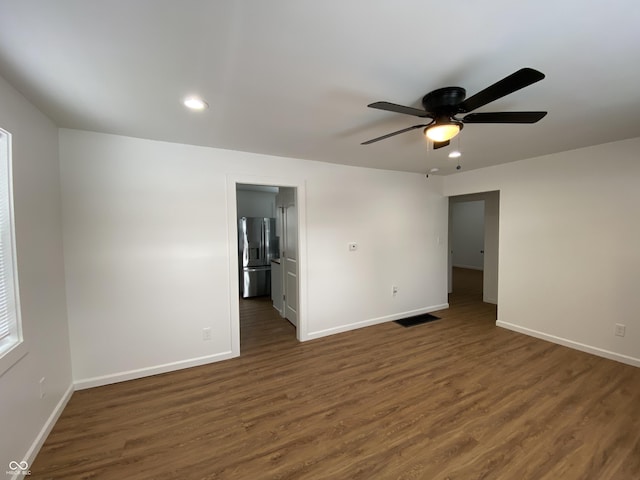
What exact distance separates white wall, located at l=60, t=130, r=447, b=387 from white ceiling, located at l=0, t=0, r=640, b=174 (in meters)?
0.50

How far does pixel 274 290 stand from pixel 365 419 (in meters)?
3.26

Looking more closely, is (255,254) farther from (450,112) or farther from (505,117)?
(505,117)

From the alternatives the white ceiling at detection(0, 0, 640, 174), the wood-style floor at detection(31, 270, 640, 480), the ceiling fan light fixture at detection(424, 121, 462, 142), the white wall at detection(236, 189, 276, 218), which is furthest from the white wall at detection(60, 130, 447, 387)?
the white wall at detection(236, 189, 276, 218)

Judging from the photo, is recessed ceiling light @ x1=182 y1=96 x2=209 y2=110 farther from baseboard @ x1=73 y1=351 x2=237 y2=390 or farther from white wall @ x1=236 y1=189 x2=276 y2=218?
white wall @ x1=236 y1=189 x2=276 y2=218

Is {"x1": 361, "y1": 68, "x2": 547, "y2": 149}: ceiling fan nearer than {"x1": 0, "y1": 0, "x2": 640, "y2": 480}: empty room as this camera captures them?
No

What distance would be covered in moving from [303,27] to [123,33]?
85 cm

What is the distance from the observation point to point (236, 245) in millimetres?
3047

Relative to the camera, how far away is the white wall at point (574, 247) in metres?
2.84

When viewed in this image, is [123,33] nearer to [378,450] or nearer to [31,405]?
[31,405]

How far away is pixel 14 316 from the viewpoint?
1611 millimetres

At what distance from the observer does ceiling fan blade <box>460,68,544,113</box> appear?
1144 millimetres

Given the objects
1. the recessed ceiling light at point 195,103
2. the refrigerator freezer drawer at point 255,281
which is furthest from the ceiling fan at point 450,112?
the refrigerator freezer drawer at point 255,281

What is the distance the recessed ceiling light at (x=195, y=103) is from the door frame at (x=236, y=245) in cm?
109

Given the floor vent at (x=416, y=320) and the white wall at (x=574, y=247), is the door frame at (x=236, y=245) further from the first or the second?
the white wall at (x=574, y=247)
